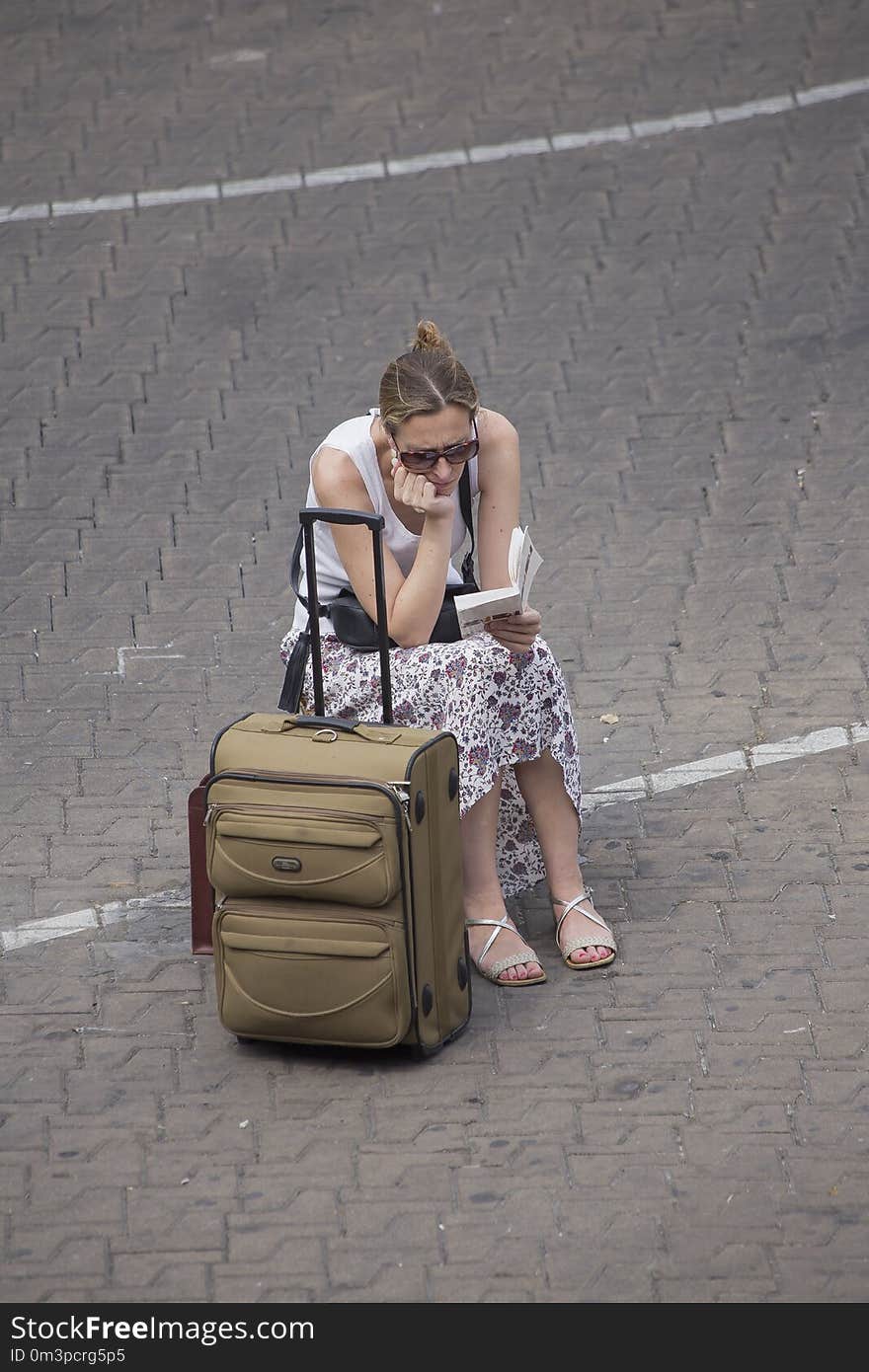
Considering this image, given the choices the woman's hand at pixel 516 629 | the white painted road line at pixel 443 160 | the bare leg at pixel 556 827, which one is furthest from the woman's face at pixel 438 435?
the white painted road line at pixel 443 160

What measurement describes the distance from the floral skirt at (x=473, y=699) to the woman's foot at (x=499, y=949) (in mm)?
328

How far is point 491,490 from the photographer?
528 cm

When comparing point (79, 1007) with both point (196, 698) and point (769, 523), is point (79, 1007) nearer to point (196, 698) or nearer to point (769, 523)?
point (196, 698)

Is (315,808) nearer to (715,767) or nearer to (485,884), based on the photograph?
(485,884)

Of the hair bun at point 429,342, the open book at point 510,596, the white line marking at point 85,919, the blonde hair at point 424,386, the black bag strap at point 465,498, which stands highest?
the hair bun at point 429,342

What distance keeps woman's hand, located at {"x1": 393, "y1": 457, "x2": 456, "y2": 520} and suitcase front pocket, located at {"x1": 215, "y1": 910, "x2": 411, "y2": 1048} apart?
3.81 ft

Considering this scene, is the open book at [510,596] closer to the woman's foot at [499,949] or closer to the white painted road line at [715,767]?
the woman's foot at [499,949]

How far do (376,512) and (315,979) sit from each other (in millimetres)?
1368

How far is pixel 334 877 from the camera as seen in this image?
447 centimetres

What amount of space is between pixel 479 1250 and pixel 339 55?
9401 millimetres

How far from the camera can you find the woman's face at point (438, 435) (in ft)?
16.1

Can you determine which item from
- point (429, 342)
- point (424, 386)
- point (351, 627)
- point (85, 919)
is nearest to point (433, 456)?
point (424, 386)
